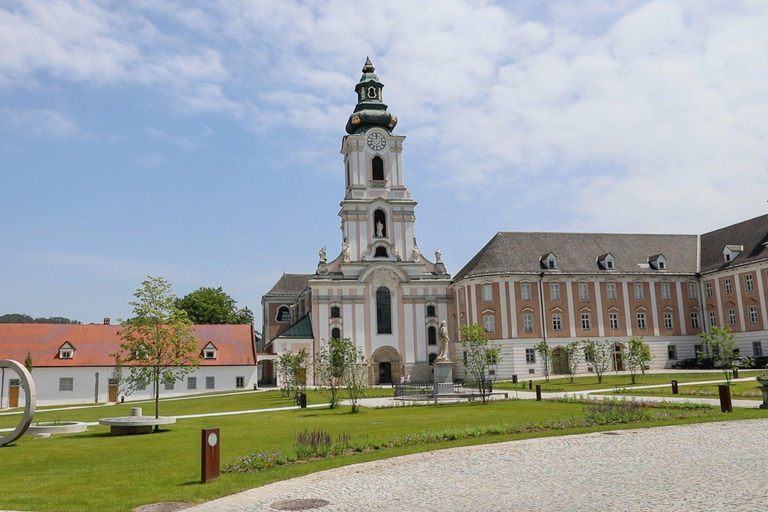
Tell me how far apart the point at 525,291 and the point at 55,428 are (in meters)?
41.6

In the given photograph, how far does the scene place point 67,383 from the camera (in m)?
51.8

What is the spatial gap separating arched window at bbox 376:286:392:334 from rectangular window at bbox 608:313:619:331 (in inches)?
768

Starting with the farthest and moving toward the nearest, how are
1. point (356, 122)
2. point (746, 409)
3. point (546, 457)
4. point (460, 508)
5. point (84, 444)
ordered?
point (356, 122)
point (746, 409)
point (84, 444)
point (546, 457)
point (460, 508)

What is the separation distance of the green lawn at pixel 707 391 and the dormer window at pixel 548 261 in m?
23.4

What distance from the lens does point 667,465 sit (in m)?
12.7

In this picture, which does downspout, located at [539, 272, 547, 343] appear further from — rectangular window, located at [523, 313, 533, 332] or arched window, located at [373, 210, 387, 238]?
arched window, located at [373, 210, 387, 238]

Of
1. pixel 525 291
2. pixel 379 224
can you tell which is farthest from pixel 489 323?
pixel 379 224

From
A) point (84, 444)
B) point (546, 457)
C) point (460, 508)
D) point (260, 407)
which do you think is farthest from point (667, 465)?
point (260, 407)

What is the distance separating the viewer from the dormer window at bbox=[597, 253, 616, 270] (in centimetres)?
5956

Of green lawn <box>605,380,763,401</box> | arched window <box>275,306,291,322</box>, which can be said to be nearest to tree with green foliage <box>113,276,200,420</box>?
green lawn <box>605,380,763,401</box>

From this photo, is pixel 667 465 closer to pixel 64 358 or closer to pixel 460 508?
pixel 460 508

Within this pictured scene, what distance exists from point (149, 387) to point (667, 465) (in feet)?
156

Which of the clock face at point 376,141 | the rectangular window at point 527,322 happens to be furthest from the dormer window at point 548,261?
the clock face at point 376,141

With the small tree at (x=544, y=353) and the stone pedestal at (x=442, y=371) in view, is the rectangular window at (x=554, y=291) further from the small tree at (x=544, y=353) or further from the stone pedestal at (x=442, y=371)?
the stone pedestal at (x=442, y=371)
